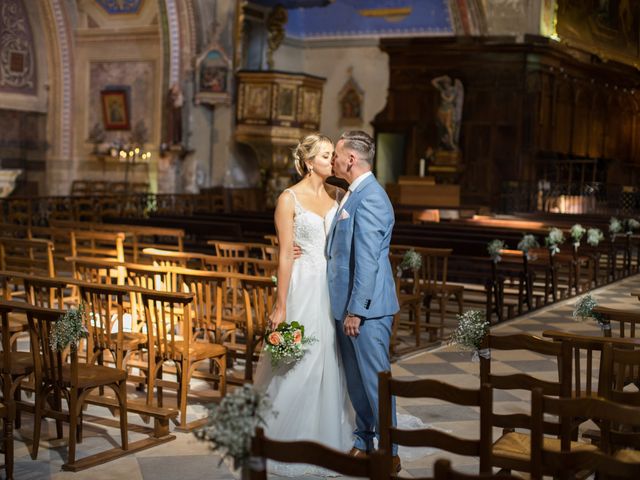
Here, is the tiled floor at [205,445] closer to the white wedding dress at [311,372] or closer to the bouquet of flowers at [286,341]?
the white wedding dress at [311,372]

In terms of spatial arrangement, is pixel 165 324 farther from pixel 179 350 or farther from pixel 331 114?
pixel 331 114

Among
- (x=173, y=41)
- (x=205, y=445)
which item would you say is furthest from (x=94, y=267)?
(x=173, y=41)

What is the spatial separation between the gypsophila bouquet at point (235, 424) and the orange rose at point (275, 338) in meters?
1.94

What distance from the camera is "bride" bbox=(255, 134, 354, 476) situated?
5066 millimetres

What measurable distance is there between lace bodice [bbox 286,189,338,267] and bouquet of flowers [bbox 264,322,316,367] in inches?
17.2

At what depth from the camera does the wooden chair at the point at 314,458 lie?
2518mm

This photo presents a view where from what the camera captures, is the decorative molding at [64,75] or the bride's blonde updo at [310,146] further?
the decorative molding at [64,75]

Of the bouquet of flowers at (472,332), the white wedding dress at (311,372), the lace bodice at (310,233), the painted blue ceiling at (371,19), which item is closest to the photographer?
the bouquet of flowers at (472,332)

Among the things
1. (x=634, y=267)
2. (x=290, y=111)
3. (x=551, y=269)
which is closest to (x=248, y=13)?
(x=290, y=111)

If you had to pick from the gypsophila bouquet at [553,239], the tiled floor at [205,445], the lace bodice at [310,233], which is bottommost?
the tiled floor at [205,445]

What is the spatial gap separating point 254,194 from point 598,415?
18825 mm

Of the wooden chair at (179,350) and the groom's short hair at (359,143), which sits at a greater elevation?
the groom's short hair at (359,143)

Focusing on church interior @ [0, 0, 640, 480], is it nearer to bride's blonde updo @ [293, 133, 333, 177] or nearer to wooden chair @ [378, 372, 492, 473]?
bride's blonde updo @ [293, 133, 333, 177]

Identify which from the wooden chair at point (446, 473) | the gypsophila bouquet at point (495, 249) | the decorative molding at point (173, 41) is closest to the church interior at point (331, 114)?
the decorative molding at point (173, 41)
